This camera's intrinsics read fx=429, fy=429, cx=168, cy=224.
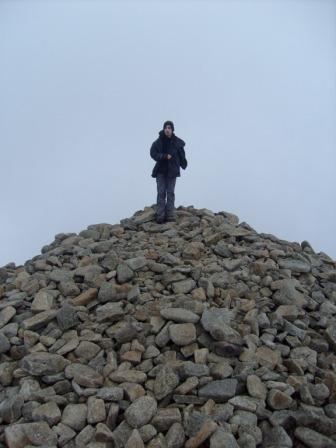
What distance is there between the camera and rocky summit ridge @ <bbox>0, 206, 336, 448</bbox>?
562 cm

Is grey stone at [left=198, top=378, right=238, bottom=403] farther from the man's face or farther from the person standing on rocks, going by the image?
the man's face

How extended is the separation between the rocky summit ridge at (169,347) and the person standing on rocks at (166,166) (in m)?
1.66

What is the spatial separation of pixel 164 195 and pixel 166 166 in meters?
0.80

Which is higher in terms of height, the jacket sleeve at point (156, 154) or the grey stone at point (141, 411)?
the jacket sleeve at point (156, 154)

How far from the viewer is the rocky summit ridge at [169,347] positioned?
18.5ft

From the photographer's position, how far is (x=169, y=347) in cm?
692

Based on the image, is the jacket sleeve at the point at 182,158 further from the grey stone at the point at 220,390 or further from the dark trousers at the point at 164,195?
the grey stone at the point at 220,390

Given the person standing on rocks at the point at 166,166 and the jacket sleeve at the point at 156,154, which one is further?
the person standing on rocks at the point at 166,166

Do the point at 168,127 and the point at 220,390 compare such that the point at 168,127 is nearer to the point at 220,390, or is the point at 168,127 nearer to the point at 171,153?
the point at 171,153

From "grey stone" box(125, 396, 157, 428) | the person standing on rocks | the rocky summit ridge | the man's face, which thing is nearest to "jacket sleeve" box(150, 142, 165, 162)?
the person standing on rocks

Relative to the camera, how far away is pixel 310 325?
7.99 metres

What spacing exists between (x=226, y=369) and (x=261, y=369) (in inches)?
22.4

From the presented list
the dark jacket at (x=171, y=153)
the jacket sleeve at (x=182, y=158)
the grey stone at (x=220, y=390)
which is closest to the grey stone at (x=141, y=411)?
the grey stone at (x=220, y=390)

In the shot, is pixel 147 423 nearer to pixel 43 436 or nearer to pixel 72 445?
pixel 72 445
